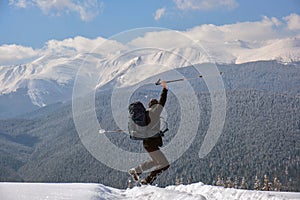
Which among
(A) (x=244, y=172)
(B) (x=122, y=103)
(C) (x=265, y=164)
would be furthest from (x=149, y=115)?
(C) (x=265, y=164)

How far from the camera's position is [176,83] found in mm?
10156

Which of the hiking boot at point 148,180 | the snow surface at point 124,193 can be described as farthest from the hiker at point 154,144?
the snow surface at point 124,193

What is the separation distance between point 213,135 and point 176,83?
160 centimetres

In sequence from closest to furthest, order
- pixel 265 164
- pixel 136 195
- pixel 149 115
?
pixel 136 195 < pixel 149 115 < pixel 265 164

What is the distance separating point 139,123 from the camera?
374 inches

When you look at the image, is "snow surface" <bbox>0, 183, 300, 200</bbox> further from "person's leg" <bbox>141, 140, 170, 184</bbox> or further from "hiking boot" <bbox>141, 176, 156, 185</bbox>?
"hiking boot" <bbox>141, 176, 156, 185</bbox>

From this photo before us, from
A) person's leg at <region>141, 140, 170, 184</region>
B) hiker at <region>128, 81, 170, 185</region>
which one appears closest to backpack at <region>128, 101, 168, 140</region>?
hiker at <region>128, 81, 170, 185</region>

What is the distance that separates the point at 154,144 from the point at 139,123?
2.09ft

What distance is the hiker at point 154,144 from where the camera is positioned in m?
9.54

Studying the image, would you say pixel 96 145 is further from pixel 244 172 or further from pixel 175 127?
pixel 244 172

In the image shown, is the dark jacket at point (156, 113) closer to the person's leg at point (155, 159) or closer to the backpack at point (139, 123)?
the backpack at point (139, 123)

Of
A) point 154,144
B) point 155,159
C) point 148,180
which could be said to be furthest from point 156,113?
point 148,180

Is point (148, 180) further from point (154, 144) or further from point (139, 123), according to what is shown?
point (139, 123)

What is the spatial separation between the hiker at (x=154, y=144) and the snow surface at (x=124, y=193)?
2.65ft
